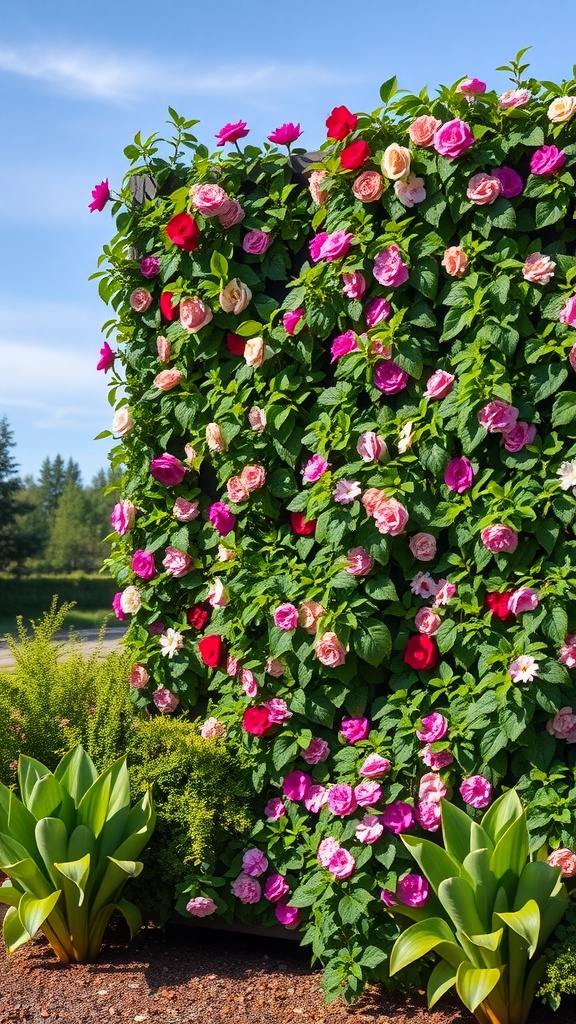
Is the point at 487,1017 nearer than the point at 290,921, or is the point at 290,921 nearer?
the point at 487,1017

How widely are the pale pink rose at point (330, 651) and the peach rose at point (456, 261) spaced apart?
1229mm

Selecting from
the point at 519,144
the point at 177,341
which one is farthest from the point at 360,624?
the point at 519,144

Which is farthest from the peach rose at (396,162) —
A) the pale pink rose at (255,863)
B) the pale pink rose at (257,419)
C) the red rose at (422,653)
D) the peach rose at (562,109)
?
the pale pink rose at (255,863)

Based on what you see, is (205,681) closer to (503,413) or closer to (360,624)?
(360,624)

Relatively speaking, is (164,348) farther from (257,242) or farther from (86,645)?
(86,645)

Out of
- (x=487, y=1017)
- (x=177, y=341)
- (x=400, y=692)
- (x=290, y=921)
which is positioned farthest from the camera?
(x=177, y=341)

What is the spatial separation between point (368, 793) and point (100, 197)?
2.53m

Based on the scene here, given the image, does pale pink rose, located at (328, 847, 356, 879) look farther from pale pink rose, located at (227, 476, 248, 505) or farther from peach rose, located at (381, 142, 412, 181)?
peach rose, located at (381, 142, 412, 181)

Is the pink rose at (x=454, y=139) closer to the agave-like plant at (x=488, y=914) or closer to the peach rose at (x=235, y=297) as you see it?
the peach rose at (x=235, y=297)

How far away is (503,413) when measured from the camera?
292cm

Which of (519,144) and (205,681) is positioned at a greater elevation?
(519,144)

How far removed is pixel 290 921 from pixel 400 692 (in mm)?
937

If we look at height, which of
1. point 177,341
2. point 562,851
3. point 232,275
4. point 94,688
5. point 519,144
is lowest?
point 562,851

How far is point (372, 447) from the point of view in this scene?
3076 mm
